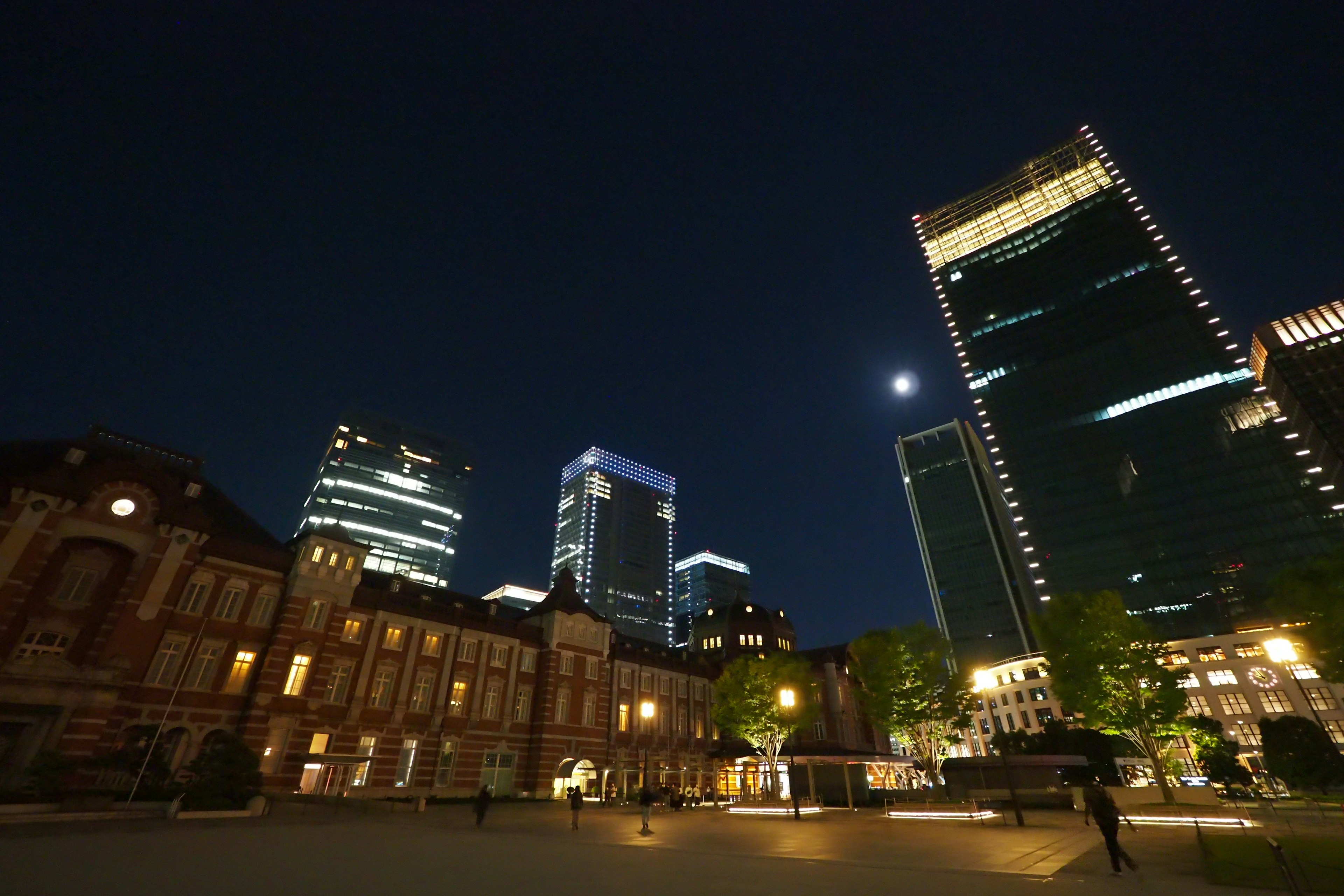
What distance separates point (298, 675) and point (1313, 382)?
15548 cm

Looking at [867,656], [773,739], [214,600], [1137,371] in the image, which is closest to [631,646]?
[773,739]

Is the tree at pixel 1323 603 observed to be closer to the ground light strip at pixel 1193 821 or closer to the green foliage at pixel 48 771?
the ground light strip at pixel 1193 821

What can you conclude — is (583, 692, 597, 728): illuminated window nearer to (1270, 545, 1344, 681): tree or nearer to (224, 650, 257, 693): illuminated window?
(224, 650, 257, 693): illuminated window

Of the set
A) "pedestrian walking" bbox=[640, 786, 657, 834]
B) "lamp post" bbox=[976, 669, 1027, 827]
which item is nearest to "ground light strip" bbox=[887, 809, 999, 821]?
"lamp post" bbox=[976, 669, 1027, 827]

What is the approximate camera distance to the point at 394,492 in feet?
492

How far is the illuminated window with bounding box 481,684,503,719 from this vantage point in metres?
43.9

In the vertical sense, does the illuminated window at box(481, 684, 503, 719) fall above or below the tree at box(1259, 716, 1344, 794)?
above

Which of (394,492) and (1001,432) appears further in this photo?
(394,492)

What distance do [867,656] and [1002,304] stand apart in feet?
422

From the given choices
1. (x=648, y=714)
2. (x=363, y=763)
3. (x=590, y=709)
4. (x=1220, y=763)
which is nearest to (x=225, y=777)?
(x=363, y=763)

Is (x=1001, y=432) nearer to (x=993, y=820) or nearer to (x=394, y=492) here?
(x=993, y=820)

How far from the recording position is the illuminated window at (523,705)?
45719 millimetres

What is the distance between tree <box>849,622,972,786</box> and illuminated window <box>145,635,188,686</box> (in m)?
45.7

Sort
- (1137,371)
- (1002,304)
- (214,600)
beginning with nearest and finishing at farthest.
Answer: (214,600) < (1137,371) < (1002,304)
